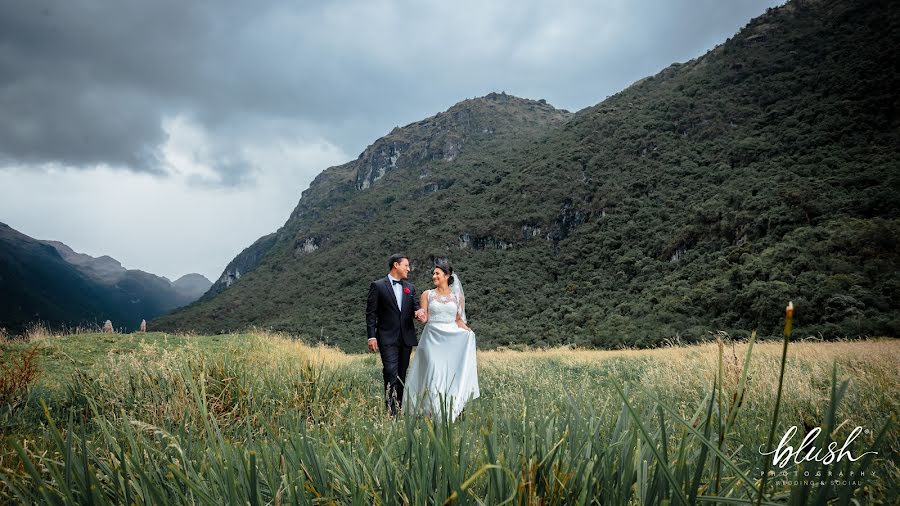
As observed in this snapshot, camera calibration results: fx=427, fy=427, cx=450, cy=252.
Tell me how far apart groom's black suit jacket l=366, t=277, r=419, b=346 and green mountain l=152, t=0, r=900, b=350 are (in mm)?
33047

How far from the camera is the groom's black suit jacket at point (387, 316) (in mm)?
6367

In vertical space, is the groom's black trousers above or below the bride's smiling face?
below

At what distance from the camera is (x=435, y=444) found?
123 centimetres

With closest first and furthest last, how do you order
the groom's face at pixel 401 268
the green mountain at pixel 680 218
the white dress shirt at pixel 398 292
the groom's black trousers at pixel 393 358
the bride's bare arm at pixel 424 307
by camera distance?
the groom's black trousers at pixel 393 358, the bride's bare arm at pixel 424 307, the white dress shirt at pixel 398 292, the groom's face at pixel 401 268, the green mountain at pixel 680 218

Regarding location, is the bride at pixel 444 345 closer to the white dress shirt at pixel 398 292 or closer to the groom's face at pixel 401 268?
the white dress shirt at pixel 398 292

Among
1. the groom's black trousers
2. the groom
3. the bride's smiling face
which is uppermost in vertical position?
the bride's smiling face

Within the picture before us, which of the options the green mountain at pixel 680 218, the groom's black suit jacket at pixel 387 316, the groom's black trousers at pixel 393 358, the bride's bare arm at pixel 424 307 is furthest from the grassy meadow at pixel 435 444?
the green mountain at pixel 680 218

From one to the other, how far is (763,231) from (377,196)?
400 ft

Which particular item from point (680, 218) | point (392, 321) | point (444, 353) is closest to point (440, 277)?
point (392, 321)

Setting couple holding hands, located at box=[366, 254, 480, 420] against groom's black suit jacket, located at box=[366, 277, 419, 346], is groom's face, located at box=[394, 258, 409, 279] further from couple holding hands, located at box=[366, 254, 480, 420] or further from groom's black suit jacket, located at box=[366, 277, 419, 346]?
groom's black suit jacket, located at box=[366, 277, 419, 346]

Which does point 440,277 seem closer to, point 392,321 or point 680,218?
point 392,321

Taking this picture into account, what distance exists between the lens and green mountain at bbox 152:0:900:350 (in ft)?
143

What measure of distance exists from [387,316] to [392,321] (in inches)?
4.3

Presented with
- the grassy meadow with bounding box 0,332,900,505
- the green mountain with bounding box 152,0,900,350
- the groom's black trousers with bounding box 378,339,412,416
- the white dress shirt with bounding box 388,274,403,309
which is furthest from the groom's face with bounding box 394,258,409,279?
the green mountain with bounding box 152,0,900,350
